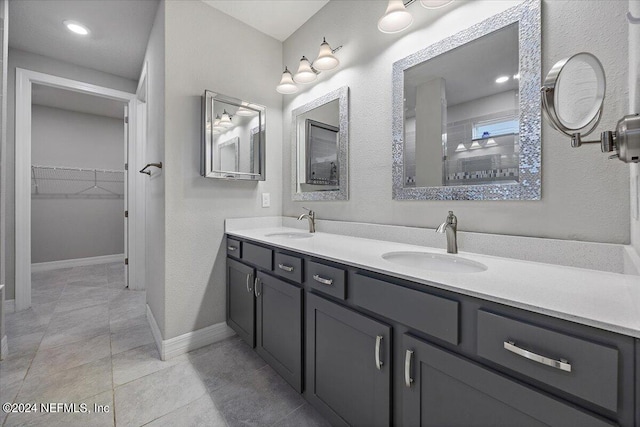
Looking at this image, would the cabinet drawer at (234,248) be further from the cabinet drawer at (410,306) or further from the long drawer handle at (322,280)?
the cabinet drawer at (410,306)

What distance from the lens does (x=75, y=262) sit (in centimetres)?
433

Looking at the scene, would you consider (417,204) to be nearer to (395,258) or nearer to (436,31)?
(395,258)

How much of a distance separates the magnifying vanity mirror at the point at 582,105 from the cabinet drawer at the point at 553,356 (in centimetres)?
43

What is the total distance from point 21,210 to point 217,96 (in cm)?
248

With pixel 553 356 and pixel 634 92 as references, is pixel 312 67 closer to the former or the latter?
pixel 634 92

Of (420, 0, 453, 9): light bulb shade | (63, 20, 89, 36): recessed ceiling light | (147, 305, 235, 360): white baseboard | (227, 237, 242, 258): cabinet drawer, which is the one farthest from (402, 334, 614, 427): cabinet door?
(63, 20, 89, 36): recessed ceiling light

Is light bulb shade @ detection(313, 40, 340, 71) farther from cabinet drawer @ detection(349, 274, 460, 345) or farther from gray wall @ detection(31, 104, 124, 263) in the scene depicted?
gray wall @ detection(31, 104, 124, 263)

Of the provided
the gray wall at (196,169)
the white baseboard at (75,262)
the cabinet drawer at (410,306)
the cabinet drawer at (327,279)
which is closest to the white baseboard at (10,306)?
the white baseboard at (75,262)

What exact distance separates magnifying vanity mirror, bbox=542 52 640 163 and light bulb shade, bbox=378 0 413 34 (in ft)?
2.71

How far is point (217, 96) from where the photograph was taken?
6.50 feet

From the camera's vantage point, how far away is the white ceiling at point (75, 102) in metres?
3.60

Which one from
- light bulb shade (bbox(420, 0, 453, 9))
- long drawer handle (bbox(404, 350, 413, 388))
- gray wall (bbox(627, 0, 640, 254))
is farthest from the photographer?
light bulb shade (bbox(420, 0, 453, 9))

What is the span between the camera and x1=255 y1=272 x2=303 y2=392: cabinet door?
4.42ft

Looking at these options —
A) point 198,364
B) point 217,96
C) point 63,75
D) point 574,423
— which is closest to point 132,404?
point 198,364
